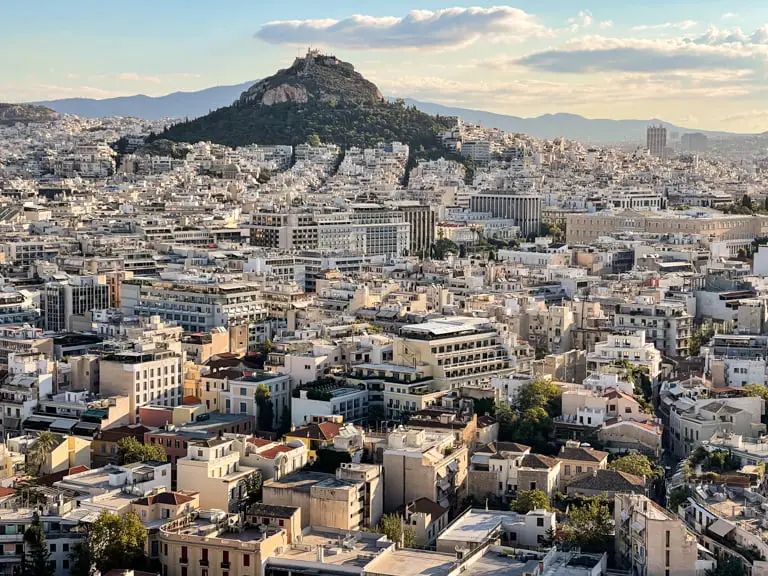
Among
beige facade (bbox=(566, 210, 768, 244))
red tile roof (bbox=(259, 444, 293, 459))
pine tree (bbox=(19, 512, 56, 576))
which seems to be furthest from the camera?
beige facade (bbox=(566, 210, 768, 244))

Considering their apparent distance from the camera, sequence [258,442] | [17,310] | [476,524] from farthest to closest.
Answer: [17,310], [258,442], [476,524]

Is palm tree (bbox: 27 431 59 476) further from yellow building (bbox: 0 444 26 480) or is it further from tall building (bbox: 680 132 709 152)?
tall building (bbox: 680 132 709 152)

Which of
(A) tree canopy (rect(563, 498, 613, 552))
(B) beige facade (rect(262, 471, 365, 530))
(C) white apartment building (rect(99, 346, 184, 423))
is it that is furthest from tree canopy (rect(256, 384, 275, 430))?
(A) tree canopy (rect(563, 498, 613, 552))

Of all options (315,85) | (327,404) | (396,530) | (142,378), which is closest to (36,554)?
(396,530)

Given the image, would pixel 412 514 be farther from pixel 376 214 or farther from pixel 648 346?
pixel 376 214

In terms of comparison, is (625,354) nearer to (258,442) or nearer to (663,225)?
(258,442)

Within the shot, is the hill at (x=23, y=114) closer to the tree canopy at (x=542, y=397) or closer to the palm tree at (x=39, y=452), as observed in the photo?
the tree canopy at (x=542, y=397)
